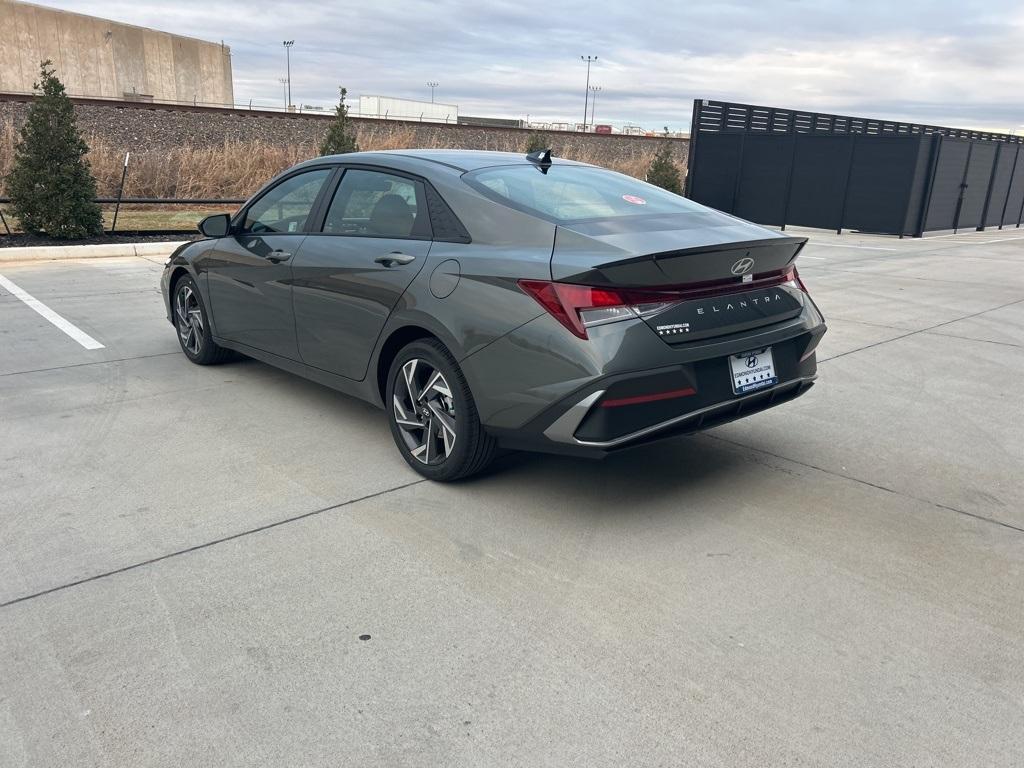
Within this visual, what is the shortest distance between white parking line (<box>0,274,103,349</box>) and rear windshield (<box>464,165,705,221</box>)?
4.27 metres

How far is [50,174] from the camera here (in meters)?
13.0

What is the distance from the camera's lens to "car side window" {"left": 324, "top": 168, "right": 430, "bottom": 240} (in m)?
4.21

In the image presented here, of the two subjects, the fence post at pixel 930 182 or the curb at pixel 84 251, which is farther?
the fence post at pixel 930 182

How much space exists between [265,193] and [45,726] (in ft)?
12.5

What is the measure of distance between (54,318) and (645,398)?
22.0 feet

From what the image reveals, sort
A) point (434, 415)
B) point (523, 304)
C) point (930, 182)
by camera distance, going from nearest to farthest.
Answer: point (523, 304)
point (434, 415)
point (930, 182)

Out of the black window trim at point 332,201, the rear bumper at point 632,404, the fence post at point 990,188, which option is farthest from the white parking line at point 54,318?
the fence post at point 990,188

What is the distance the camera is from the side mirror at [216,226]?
5.48 m

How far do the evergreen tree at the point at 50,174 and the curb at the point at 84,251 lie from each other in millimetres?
888

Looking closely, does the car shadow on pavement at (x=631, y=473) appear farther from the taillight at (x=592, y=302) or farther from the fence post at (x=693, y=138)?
the fence post at (x=693, y=138)

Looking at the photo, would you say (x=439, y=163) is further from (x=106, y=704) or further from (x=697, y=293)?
(x=106, y=704)

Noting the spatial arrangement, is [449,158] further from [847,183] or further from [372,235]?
[847,183]

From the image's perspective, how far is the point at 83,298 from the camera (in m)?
9.03

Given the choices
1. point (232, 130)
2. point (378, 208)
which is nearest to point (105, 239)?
point (378, 208)
